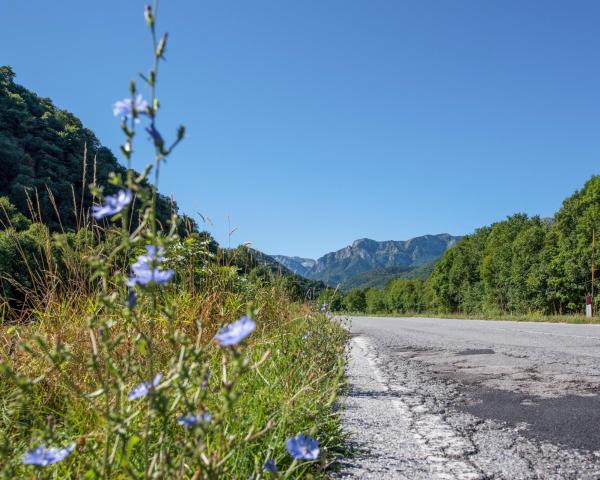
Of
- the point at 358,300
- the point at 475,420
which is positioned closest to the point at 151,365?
the point at 475,420

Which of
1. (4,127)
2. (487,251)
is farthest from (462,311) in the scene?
(4,127)

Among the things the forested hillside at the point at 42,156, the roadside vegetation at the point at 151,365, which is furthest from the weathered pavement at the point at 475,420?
the forested hillside at the point at 42,156

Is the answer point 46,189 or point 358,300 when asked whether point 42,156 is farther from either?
point 358,300

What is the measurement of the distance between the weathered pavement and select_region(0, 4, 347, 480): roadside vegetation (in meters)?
0.25

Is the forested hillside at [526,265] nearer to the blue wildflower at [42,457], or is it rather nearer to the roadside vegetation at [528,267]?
the roadside vegetation at [528,267]

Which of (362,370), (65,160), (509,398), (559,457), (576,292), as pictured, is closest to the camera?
(559,457)

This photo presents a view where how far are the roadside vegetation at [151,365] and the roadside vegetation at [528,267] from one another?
44.0ft

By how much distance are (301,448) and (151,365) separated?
0.36m

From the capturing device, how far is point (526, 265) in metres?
30.6

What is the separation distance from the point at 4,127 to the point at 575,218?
3452 cm

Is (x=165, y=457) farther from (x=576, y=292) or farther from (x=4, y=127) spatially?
(x=4, y=127)

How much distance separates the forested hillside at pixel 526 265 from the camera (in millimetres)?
26047

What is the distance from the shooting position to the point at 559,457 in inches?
76.6

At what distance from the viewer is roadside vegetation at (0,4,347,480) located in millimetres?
929
